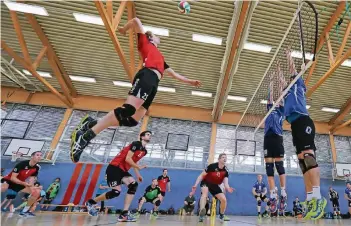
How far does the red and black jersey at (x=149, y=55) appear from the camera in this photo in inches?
132

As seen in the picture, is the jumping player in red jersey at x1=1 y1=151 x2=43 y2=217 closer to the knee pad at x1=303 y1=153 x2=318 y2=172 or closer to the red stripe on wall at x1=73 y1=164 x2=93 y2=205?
the knee pad at x1=303 y1=153 x2=318 y2=172

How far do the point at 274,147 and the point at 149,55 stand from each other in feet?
11.9

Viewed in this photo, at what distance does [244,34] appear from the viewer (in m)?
10.0

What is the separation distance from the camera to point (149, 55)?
134 inches

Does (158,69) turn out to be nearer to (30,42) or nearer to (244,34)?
(244,34)

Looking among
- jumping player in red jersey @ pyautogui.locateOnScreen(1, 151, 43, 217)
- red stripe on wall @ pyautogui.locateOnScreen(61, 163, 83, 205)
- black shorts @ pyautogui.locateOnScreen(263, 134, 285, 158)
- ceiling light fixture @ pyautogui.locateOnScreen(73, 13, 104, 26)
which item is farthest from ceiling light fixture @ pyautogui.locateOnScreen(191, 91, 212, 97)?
jumping player in red jersey @ pyautogui.locateOnScreen(1, 151, 43, 217)

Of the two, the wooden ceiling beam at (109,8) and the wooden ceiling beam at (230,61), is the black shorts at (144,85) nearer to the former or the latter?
the wooden ceiling beam at (230,61)

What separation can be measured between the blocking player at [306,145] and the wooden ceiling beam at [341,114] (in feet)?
49.2

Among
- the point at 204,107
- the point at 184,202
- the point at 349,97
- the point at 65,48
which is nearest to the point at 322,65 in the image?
the point at 349,97

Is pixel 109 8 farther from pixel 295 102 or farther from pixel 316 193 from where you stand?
pixel 316 193

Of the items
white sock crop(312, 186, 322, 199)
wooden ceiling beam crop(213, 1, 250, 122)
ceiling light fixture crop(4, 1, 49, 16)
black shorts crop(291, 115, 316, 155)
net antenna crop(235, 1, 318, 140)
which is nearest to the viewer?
white sock crop(312, 186, 322, 199)

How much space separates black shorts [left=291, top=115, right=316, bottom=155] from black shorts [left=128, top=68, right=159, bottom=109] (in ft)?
7.30

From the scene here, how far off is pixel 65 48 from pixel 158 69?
12228 mm

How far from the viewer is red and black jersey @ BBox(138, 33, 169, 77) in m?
3.36
